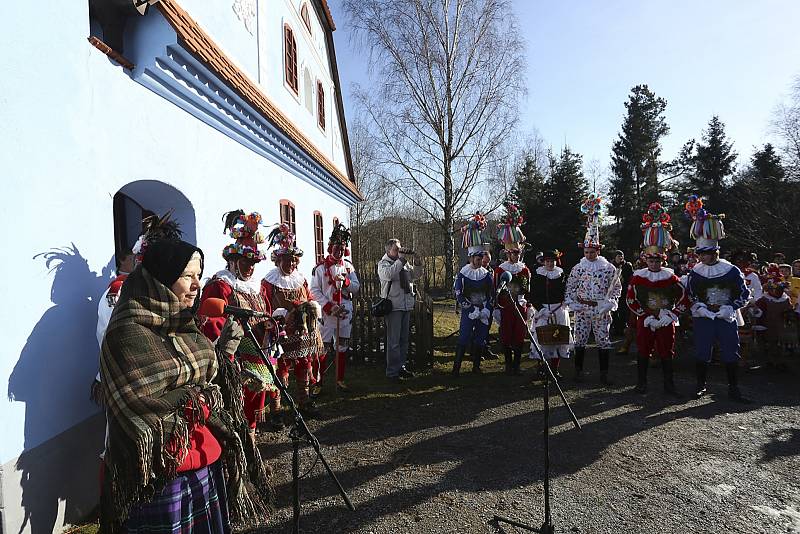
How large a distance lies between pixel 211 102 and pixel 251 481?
456 centimetres

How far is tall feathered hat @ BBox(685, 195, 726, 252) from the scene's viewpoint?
5.96 m

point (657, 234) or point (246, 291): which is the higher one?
point (657, 234)

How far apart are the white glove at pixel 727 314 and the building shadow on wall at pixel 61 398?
6.99 m

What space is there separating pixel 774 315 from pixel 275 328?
8.44 m

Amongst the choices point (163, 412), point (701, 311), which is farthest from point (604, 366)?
point (163, 412)

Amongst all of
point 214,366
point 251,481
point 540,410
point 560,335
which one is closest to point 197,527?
point 251,481

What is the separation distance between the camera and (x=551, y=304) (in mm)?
6863

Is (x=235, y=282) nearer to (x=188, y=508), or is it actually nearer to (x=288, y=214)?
(x=188, y=508)

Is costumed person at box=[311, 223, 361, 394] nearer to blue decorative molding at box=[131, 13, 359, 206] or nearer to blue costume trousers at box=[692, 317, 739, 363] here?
blue decorative molding at box=[131, 13, 359, 206]

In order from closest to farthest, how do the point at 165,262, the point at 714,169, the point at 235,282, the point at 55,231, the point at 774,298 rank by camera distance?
1. the point at 165,262
2. the point at 55,231
3. the point at 235,282
4. the point at 774,298
5. the point at 714,169

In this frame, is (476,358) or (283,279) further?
(476,358)

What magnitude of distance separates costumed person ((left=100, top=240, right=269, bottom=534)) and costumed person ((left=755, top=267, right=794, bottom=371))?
8.96 meters

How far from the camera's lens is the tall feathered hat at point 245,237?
14.1 ft

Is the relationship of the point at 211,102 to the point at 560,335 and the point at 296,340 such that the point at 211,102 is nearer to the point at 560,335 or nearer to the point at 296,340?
the point at 296,340
